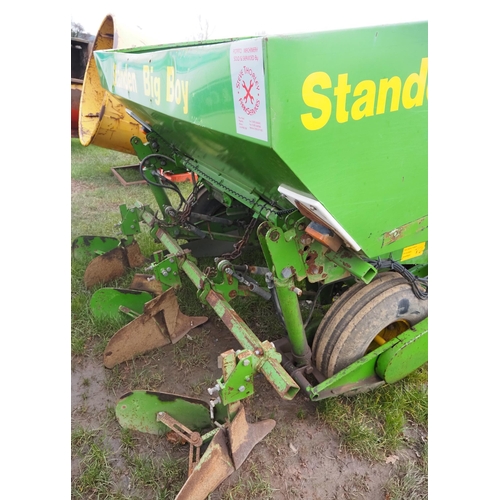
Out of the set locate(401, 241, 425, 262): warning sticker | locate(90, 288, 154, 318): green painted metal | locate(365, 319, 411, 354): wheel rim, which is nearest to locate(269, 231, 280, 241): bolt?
locate(401, 241, 425, 262): warning sticker

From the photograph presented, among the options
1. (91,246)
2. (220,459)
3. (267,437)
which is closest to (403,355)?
(267,437)

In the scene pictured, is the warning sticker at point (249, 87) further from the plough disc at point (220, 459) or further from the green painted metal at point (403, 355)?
the green painted metal at point (403, 355)

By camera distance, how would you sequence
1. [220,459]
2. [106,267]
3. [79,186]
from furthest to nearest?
[79,186], [106,267], [220,459]

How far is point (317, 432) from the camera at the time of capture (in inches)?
90.0

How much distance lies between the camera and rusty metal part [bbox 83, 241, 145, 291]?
3.49 m

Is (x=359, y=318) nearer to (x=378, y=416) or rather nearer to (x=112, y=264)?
(x=378, y=416)

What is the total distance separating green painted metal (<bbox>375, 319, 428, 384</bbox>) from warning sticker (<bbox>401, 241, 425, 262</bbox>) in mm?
481

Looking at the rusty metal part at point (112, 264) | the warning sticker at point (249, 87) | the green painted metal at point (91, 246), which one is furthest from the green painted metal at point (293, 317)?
the green painted metal at point (91, 246)

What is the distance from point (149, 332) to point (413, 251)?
1768 millimetres

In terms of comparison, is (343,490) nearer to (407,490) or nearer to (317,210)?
(407,490)

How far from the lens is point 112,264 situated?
3562 mm

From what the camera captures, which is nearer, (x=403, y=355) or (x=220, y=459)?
(x=220, y=459)

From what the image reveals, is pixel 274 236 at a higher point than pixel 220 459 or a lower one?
higher

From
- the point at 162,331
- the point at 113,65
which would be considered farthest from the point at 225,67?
the point at 162,331
